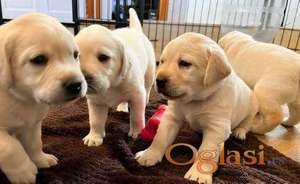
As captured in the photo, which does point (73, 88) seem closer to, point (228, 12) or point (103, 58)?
point (103, 58)

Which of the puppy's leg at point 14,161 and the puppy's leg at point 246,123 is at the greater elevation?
the puppy's leg at point 14,161

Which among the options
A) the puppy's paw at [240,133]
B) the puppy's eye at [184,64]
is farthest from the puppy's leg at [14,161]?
the puppy's paw at [240,133]

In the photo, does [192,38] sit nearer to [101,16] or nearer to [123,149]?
[123,149]

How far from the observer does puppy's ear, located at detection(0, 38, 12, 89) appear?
3.13ft

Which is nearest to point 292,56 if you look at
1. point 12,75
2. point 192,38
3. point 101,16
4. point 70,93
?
point 192,38

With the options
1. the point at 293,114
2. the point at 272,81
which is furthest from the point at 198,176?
the point at 293,114

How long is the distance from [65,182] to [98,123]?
37 cm

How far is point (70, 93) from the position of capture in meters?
0.98

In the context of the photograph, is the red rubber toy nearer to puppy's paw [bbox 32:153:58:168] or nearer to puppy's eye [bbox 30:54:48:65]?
puppy's paw [bbox 32:153:58:168]

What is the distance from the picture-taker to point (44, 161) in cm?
125

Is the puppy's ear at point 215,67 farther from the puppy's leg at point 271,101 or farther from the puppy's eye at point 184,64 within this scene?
the puppy's leg at point 271,101

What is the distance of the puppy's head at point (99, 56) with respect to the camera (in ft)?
3.91

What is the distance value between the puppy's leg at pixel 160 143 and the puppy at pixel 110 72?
21 centimetres

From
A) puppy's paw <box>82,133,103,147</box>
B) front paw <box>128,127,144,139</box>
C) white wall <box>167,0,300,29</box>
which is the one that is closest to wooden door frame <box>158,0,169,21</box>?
white wall <box>167,0,300,29</box>
